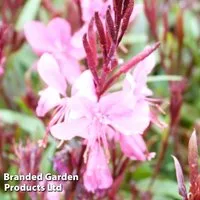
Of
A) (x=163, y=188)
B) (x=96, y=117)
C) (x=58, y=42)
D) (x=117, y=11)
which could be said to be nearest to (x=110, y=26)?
(x=117, y=11)

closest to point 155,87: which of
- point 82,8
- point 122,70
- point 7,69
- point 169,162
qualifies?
point 169,162

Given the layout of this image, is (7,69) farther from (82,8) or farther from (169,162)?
(82,8)

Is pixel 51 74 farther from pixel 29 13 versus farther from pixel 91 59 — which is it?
pixel 29 13

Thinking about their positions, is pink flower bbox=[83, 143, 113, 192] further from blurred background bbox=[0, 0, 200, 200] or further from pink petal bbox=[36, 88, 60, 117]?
blurred background bbox=[0, 0, 200, 200]

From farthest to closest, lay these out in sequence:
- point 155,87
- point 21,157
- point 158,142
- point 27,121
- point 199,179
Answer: point 155,87 → point 158,142 → point 27,121 → point 21,157 → point 199,179

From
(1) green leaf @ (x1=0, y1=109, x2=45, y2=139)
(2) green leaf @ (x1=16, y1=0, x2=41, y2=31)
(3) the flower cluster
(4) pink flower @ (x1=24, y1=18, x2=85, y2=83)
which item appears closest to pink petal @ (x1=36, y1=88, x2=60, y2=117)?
(3) the flower cluster

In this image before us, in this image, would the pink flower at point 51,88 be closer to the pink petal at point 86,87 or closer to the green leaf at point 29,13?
the pink petal at point 86,87
